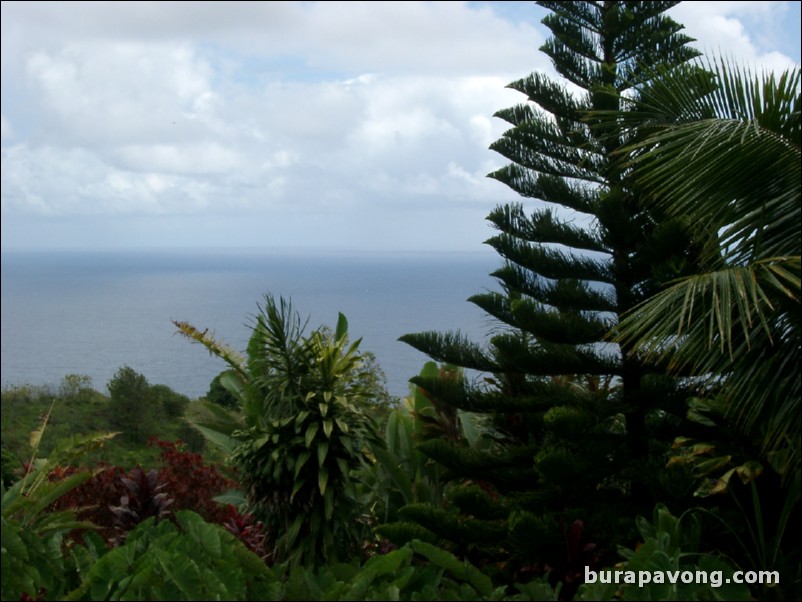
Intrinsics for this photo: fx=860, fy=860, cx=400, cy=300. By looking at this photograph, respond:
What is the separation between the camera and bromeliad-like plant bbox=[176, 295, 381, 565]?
18.8 ft

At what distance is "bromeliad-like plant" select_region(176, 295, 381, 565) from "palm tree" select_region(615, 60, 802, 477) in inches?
102

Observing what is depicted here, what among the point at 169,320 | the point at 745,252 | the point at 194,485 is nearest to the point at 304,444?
the point at 194,485

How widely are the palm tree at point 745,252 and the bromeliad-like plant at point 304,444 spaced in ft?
8.52

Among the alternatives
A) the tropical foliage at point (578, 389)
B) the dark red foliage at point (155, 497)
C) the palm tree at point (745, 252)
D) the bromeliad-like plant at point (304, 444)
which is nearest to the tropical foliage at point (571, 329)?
the tropical foliage at point (578, 389)

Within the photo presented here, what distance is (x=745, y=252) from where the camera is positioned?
3945mm

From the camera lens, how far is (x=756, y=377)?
3621mm

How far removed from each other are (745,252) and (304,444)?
3102 millimetres

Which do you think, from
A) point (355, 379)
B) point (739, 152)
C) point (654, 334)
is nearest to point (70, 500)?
point (355, 379)

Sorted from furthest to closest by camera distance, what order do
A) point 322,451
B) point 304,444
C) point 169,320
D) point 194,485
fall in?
1. point 169,320
2. point 194,485
3. point 304,444
4. point 322,451

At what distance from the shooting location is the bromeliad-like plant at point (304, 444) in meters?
5.73

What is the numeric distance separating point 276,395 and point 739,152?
3.53 metres

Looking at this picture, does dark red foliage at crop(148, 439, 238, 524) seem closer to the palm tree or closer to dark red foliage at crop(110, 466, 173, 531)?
dark red foliage at crop(110, 466, 173, 531)

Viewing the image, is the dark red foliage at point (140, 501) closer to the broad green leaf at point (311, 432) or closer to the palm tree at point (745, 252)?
the broad green leaf at point (311, 432)

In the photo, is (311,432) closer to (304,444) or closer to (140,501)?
(304,444)
